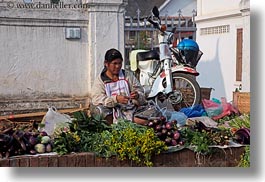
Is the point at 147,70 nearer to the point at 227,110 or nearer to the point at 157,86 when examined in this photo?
the point at 157,86

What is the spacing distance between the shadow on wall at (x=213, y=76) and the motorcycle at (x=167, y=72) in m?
0.16

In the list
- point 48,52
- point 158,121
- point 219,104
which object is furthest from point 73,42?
point 219,104

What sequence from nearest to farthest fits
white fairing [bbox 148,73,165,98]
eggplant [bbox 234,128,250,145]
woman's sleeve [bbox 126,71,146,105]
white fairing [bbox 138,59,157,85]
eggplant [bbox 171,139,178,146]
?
eggplant [bbox 171,139,178,146], eggplant [bbox 234,128,250,145], woman's sleeve [bbox 126,71,146,105], white fairing [bbox 148,73,165,98], white fairing [bbox 138,59,157,85]

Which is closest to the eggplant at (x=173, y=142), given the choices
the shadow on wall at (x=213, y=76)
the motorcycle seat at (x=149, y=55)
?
the motorcycle seat at (x=149, y=55)

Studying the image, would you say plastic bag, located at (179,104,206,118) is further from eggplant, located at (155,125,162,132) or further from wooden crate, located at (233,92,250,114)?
eggplant, located at (155,125,162,132)

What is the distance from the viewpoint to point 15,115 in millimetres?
5051

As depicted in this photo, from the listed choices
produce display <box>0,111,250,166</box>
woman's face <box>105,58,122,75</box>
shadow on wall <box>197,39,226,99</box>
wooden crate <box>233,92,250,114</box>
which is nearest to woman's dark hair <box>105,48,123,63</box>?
woman's face <box>105,58,122,75</box>

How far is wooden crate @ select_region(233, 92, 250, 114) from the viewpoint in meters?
5.31

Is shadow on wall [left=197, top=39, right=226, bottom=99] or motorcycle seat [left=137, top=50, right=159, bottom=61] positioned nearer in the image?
motorcycle seat [left=137, top=50, right=159, bottom=61]

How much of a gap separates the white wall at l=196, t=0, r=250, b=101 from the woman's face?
1366mm

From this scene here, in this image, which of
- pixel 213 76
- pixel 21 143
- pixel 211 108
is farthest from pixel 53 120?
pixel 213 76

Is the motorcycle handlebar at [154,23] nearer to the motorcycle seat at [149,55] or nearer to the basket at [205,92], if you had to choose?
the motorcycle seat at [149,55]

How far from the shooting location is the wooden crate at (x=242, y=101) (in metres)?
5.31

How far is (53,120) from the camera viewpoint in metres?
4.85
